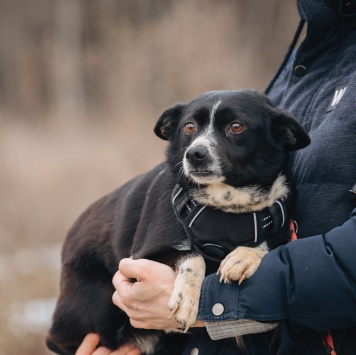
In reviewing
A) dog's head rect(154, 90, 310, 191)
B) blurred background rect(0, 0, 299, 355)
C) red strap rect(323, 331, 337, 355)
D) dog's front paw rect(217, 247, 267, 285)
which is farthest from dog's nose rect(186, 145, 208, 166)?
blurred background rect(0, 0, 299, 355)

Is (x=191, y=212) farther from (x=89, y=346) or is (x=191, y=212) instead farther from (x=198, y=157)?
(x=89, y=346)


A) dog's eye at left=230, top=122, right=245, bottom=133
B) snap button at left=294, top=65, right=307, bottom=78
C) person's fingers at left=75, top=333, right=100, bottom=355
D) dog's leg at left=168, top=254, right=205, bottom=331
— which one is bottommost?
person's fingers at left=75, top=333, right=100, bottom=355

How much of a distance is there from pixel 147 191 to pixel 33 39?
1170 cm

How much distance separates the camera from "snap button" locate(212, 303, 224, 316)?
177 cm

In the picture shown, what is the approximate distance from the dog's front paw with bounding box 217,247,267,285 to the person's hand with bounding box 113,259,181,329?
213 millimetres

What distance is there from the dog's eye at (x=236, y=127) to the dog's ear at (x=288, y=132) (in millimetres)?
118

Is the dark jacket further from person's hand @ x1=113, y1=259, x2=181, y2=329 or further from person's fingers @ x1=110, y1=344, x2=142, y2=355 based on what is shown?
person's fingers @ x1=110, y1=344, x2=142, y2=355

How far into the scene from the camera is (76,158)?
7633 millimetres

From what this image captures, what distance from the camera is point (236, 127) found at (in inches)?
86.6

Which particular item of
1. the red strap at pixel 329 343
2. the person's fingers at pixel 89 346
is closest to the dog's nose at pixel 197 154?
the red strap at pixel 329 343

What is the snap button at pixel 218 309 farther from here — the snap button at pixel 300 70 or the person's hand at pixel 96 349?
the snap button at pixel 300 70

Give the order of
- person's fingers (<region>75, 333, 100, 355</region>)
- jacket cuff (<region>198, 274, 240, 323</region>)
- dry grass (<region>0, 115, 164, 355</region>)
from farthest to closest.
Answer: dry grass (<region>0, 115, 164, 355</region>) < person's fingers (<region>75, 333, 100, 355</region>) < jacket cuff (<region>198, 274, 240, 323</region>)

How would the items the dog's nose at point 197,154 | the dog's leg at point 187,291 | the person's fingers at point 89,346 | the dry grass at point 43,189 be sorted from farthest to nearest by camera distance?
the dry grass at point 43,189 < the person's fingers at point 89,346 < the dog's nose at point 197,154 < the dog's leg at point 187,291

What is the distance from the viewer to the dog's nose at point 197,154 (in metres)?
2.14
